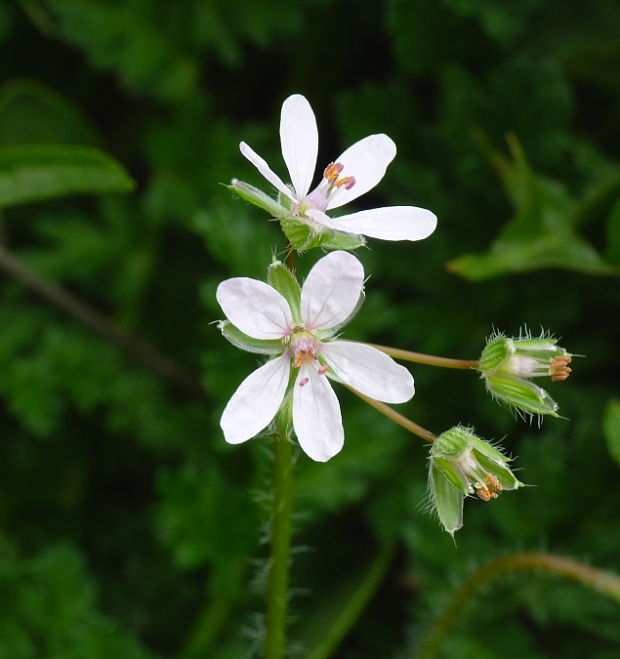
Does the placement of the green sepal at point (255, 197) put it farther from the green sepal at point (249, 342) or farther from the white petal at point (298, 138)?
the green sepal at point (249, 342)

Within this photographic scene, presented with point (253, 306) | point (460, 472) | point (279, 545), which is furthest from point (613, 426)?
point (253, 306)

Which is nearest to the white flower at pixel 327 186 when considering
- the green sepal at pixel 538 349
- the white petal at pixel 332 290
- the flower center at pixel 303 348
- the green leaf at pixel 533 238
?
the white petal at pixel 332 290

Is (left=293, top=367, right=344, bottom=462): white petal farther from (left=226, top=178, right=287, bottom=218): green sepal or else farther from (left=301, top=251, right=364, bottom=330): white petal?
(left=226, top=178, right=287, bottom=218): green sepal


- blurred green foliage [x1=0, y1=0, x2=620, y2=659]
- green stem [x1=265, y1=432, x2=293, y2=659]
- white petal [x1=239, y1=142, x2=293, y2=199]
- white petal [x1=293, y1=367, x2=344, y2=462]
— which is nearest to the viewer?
white petal [x1=239, y1=142, x2=293, y2=199]

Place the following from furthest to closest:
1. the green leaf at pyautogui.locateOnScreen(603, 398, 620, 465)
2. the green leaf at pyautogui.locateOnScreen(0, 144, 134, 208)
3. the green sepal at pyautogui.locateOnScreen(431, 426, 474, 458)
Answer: the green leaf at pyautogui.locateOnScreen(603, 398, 620, 465), the green leaf at pyautogui.locateOnScreen(0, 144, 134, 208), the green sepal at pyautogui.locateOnScreen(431, 426, 474, 458)

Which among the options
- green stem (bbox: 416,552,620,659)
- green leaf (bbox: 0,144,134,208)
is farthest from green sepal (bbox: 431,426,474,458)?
green leaf (bbox: 0,144,134,208)

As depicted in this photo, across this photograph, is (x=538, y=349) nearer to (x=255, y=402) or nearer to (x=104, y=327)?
(x=255, y=402)

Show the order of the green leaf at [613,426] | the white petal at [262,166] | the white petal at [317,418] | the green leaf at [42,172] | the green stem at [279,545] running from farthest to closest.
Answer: the green leaf at [613,426], the green leaf at [42,172], the green stem at [279,545], the white petal at [317,418], the white petal at [262,166]
